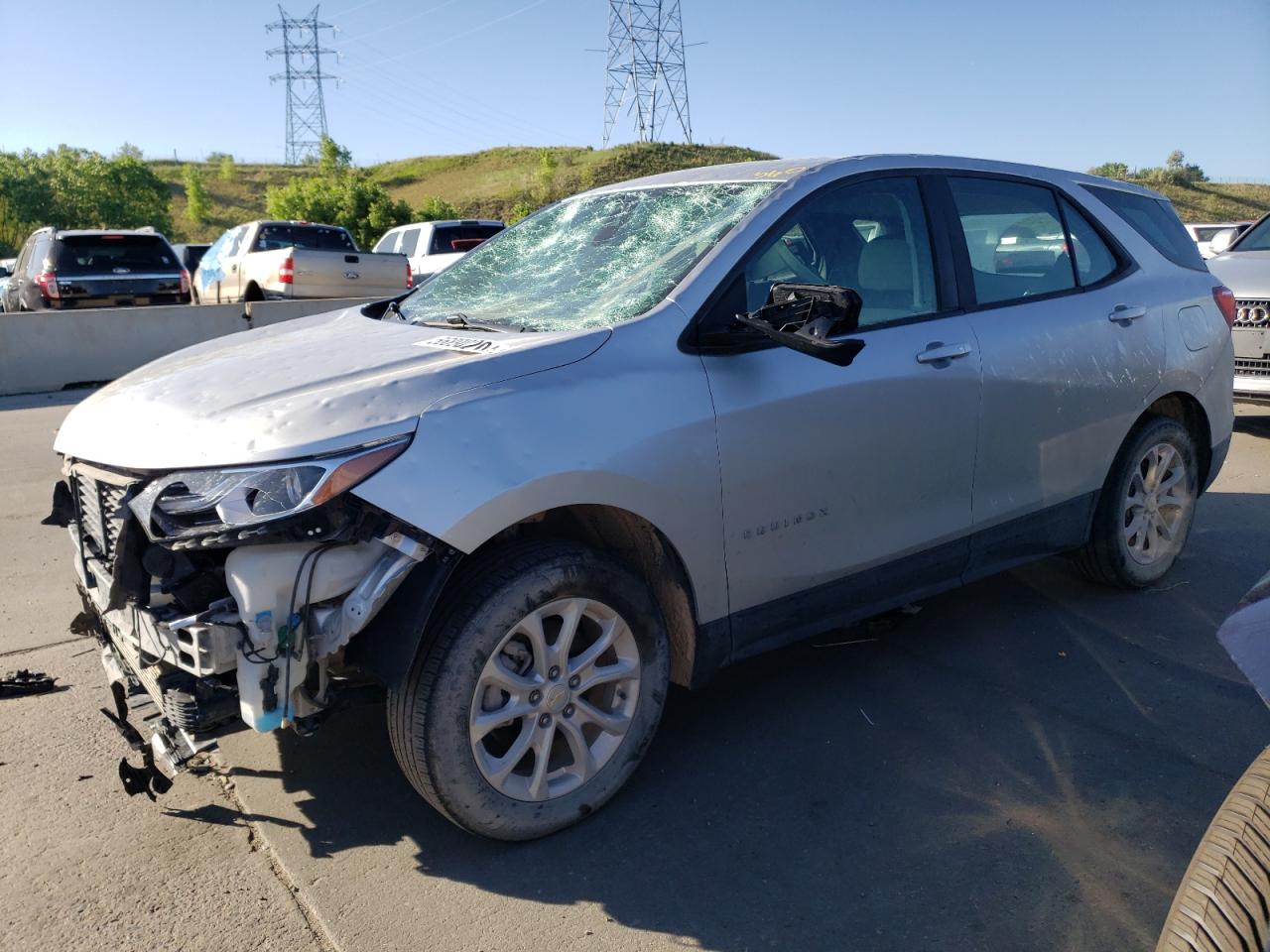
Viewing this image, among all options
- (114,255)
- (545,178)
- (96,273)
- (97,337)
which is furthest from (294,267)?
(545,178)

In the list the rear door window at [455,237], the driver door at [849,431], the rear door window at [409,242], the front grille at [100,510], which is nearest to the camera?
the front grille at [100,510]

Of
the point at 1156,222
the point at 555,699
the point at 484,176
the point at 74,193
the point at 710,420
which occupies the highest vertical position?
the point at 484,176

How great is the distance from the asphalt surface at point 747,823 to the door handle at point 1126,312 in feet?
4.36

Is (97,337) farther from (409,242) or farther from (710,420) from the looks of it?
(710,420)

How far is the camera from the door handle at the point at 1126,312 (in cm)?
427

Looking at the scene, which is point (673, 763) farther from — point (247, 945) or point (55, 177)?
A: point (55, 177)

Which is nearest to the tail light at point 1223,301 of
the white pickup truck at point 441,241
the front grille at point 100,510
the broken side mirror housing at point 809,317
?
the broken side mirror housing at point 809,317

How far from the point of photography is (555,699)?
286 centimetres

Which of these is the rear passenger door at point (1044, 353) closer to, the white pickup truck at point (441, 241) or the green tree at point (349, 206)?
the white pickup truck at point (441, 241)

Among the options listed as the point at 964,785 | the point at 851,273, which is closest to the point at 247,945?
the point at 964,785

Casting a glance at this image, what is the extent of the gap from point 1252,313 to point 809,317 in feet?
22.2

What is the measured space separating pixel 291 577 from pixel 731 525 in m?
1.28

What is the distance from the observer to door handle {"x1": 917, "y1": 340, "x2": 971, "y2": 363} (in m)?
3.57

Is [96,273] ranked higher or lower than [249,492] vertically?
higher
